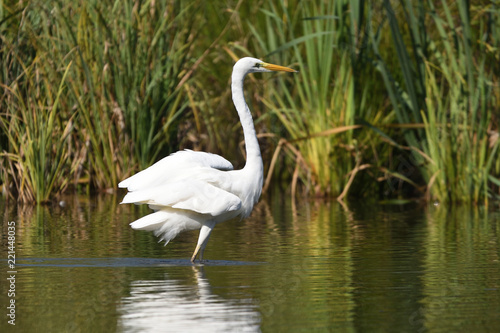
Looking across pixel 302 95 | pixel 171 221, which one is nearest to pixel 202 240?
pixel 171 221

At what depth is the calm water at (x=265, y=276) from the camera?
5.10 metres

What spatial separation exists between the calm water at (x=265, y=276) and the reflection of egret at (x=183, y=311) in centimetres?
1

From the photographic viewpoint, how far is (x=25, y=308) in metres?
5.48

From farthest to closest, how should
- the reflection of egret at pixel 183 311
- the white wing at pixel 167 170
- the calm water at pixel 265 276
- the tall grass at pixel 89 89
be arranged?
the tall grass at pixel 89 89, the white wing at pixel 167 170, the calm water at pixel 265 276, the reflection of egret at pixel 183 311

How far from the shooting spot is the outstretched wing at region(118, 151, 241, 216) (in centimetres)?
710

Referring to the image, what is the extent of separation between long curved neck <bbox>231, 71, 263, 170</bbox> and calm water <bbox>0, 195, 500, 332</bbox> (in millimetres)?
758

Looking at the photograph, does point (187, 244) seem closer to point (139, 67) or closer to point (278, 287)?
point (278, 287)

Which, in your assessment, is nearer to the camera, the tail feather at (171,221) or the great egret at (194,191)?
the great egret at (194,191)

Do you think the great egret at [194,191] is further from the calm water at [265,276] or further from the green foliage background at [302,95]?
the green foliage background at [302,95]

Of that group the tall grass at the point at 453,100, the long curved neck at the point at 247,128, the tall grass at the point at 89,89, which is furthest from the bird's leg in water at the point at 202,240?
Answer: the tall grass at the point at 453,100

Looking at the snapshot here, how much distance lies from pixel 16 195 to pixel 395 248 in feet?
20.8

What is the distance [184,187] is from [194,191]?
0.27ft

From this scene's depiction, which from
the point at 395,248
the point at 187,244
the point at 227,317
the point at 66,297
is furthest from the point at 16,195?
the point at 227,317

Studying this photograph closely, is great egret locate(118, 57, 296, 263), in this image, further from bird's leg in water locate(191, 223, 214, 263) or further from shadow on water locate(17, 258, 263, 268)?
shadow on water locate(17, 258, 263, 268)
